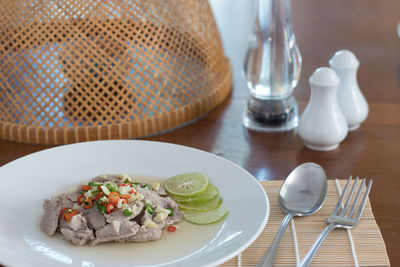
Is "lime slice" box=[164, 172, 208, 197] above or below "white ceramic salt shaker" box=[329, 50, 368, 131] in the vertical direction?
below

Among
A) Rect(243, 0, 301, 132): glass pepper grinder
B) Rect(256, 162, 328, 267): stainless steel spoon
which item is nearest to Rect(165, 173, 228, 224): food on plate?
Rect(256, 162, 328, 267): stainless steel spoon

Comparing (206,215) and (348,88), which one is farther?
(348,88)

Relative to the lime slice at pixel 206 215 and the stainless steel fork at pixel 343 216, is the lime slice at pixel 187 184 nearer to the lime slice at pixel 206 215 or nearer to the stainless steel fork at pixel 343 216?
the lime slice at pixel 206 215

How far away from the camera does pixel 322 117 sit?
1104mm

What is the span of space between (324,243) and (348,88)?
45 centimetres

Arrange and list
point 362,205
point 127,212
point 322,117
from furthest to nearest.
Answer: point 322,117, point 362,205, point 127,212

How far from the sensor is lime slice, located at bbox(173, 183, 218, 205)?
0.88 m

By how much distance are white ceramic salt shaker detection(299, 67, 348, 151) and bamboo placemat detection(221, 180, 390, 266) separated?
0.21 meters

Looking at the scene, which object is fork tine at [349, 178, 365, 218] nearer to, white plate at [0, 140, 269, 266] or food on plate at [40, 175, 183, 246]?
white plate at [0, 140, 269, 266]

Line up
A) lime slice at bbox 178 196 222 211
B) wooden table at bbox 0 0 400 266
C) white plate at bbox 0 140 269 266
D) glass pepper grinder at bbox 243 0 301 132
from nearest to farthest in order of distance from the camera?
white plate at bbox 0 140 269 266 → lime slice at bbox 178 196 222 211 → wooden table at bbox 0 0 400 266 → glass pepper grinder at bbox 243 0 301 132

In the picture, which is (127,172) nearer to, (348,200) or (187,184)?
(187,184)

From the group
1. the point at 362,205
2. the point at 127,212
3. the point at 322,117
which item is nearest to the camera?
the point at 127,212

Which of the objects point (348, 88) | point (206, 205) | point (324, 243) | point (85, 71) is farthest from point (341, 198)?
point (85, 71)

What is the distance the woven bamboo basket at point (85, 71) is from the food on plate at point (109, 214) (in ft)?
1.02
